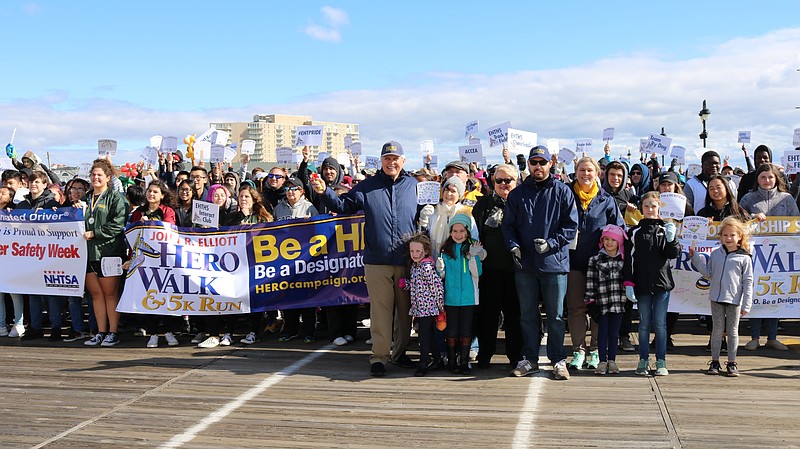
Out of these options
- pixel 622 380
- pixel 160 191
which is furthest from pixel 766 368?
pixel 160 191

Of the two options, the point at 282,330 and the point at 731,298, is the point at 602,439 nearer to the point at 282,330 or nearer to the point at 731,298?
the point at 731,298

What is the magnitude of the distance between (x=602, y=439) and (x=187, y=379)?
389 centimetres

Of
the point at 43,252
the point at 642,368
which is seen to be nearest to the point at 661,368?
the point at 642,368

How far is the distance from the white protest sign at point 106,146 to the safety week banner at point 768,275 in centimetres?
1034

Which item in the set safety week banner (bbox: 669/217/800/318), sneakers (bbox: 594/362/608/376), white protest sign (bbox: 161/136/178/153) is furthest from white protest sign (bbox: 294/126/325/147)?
sneakers (bbox: 594/362/608/376)

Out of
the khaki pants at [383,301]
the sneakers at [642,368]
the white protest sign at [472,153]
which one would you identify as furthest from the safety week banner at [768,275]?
the white protest sign at [472,153]

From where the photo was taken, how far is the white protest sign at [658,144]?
47.7 ft

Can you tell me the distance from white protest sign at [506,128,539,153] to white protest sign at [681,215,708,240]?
432 centimetres

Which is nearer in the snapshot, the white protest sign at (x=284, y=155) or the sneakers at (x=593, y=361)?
the sneakers at (x=593, y=361)

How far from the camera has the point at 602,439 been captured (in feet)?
17.3

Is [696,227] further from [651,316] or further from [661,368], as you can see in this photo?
[661,368]

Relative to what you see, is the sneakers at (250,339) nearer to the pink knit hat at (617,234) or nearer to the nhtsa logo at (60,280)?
the nhtsa logo at (60,280)

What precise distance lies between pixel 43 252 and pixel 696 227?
754cm

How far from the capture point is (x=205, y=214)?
28.5ft
